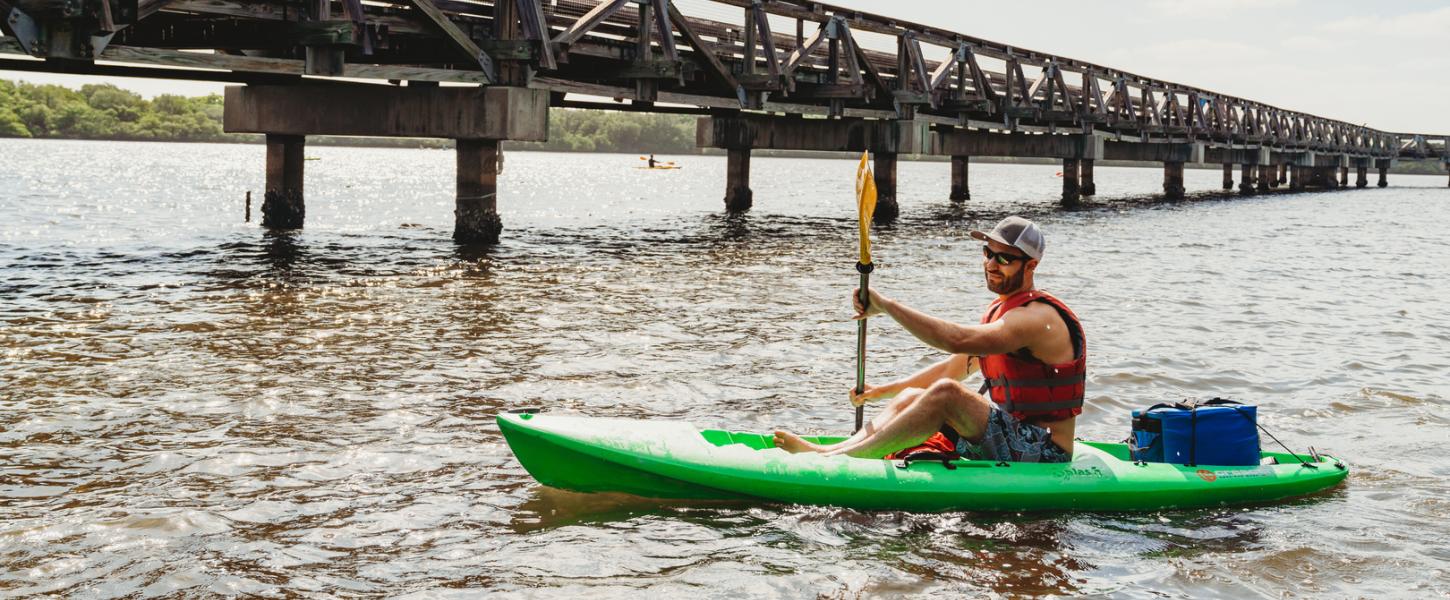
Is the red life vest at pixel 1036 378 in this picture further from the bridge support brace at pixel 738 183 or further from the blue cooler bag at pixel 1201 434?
the bridge support brace at pixel 738 183

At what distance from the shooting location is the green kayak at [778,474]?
22.1 ft

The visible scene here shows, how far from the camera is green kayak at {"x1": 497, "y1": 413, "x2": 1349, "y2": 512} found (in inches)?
265

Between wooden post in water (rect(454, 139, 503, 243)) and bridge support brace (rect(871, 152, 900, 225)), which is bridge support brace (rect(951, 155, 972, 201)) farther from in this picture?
wooden post in water (rect(454, 139, 503, 243))

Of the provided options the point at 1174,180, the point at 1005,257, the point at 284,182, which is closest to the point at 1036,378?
the point at 1005,257

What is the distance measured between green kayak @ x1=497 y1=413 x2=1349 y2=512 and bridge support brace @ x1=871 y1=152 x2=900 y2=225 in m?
26.0

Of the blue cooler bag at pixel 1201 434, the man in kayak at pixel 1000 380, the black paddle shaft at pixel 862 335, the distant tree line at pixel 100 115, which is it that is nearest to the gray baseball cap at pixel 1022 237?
the man in kayak at pixel 1000 380

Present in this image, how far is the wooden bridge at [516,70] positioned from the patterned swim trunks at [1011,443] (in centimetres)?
1129

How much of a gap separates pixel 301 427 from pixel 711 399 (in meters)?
3.03

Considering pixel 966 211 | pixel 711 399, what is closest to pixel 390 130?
pixel 711 399

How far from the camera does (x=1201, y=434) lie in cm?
739

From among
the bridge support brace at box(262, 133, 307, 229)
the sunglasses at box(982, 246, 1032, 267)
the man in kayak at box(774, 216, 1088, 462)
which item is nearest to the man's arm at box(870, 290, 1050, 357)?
the man in kayak at box(774, 216, 1088, 462)

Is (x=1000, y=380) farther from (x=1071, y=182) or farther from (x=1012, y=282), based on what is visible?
(x=1071, y=182)

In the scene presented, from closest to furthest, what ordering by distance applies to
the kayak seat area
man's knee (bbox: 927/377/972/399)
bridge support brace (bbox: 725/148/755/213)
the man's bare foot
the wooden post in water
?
man's knee (bbox: 927/377/972/399)
the man's bare foot
the kayak seat area
the wooden post in water
bridge support brace (bbox: 725/148/755/213)

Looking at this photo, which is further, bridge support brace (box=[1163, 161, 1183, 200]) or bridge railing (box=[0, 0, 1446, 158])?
bridge support brace (box=[1163, 161, 1183, 200])
